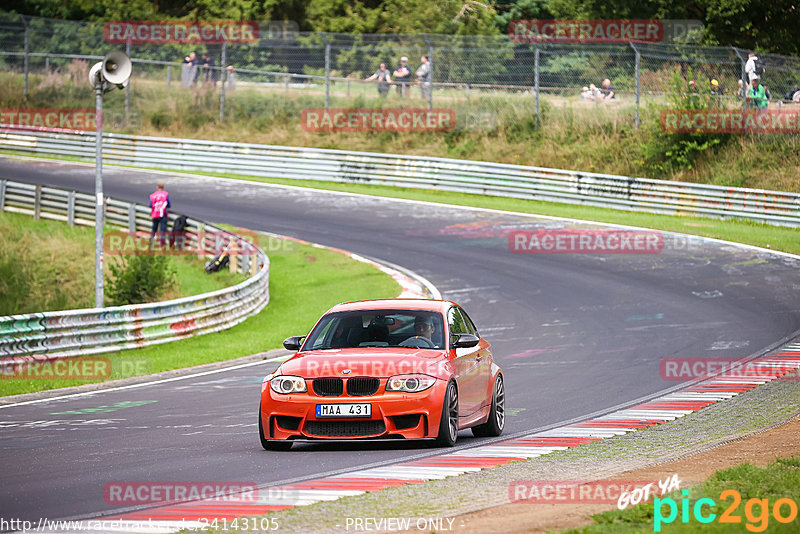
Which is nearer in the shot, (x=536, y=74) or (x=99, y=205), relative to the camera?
(x=99, y=205)

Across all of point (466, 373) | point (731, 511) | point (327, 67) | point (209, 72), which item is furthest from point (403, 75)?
point (731, 511)

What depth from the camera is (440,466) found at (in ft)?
30.2

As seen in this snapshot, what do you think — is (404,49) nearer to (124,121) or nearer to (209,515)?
(124,121)

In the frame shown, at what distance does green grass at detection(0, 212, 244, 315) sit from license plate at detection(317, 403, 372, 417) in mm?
15462

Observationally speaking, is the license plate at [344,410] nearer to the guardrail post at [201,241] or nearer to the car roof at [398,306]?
the car roof at [398,306]

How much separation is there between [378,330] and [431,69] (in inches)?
1125

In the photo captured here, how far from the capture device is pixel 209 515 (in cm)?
727

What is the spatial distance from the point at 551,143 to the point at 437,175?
13.7 feet

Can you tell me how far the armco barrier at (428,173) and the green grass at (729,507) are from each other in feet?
77.8

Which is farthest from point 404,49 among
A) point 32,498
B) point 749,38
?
point 32,498

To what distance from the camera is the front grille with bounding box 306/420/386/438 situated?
1002 cm

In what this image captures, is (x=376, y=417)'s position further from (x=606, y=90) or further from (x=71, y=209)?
(x=606, y=90)

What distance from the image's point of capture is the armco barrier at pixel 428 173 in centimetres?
3195

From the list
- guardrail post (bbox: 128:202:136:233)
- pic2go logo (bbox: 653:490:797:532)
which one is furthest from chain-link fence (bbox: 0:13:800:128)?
pic2go logo (bbox: 653:490:797:532)
